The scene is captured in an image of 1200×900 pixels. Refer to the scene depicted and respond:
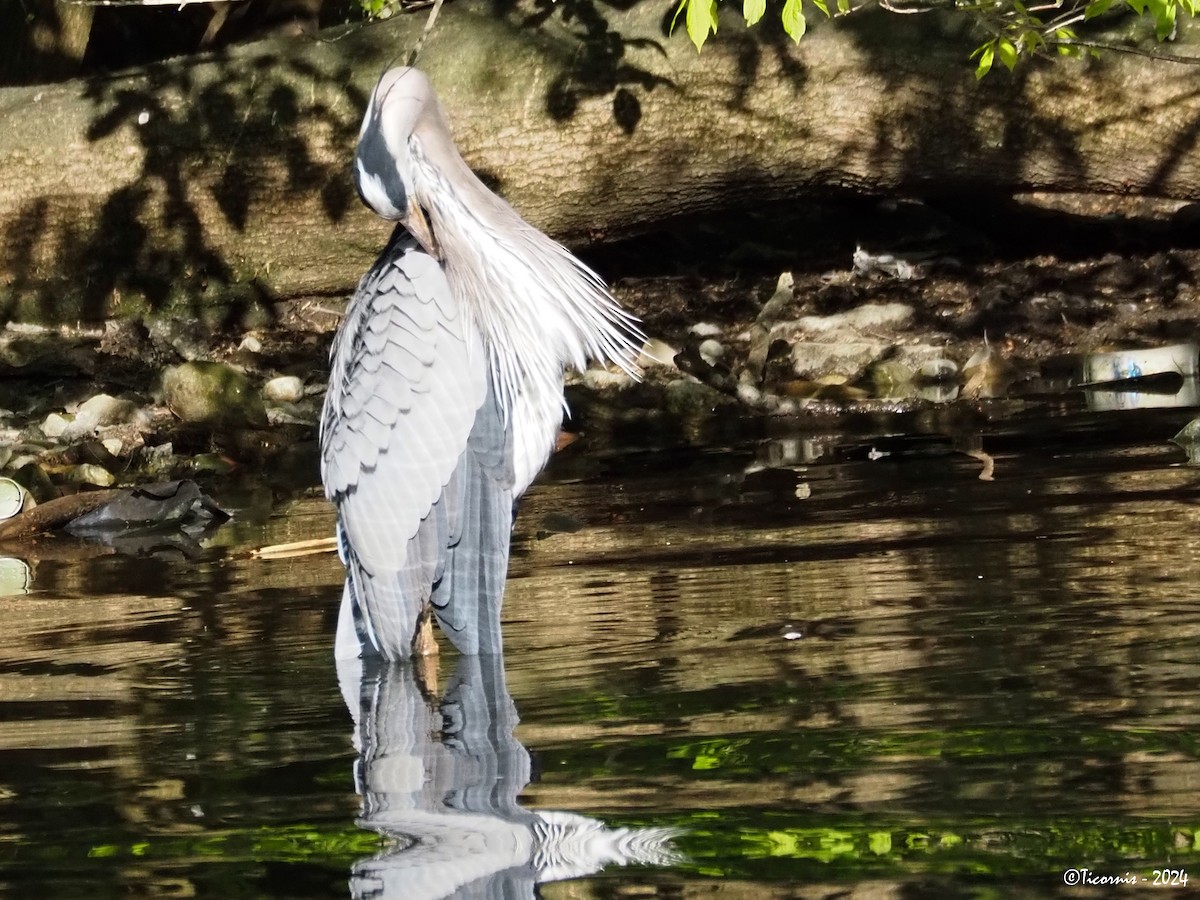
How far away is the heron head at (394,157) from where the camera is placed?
17.2 feet

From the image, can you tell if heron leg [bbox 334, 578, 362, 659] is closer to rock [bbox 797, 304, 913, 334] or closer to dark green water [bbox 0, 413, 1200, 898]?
dark green water [bbox 0, 413, 1200, 898]

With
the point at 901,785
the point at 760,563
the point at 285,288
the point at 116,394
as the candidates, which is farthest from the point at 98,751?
the point at 285,288

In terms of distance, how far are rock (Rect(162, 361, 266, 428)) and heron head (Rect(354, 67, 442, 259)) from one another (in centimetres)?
412

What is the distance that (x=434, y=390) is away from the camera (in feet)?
16.4

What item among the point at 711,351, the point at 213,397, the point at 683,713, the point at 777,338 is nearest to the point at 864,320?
the point at 777,338

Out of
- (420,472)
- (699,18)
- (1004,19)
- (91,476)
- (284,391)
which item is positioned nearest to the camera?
(420,472)

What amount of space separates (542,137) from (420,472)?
17.5 feet

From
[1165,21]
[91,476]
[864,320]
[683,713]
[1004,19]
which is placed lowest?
[683,713]

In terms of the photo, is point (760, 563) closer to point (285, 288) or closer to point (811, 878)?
point (811, 878)

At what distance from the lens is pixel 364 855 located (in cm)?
314

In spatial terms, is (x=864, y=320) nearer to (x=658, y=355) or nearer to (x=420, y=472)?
(x=658, y=355)

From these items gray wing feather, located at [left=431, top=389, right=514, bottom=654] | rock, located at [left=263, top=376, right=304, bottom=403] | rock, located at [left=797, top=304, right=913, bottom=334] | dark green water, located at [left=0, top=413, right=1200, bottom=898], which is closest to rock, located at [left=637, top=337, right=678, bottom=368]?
rock, located at [left=797, top=304, right=913, bottom=334]

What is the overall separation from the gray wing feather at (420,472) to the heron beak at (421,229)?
0.29 feet

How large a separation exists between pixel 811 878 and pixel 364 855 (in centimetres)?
83
